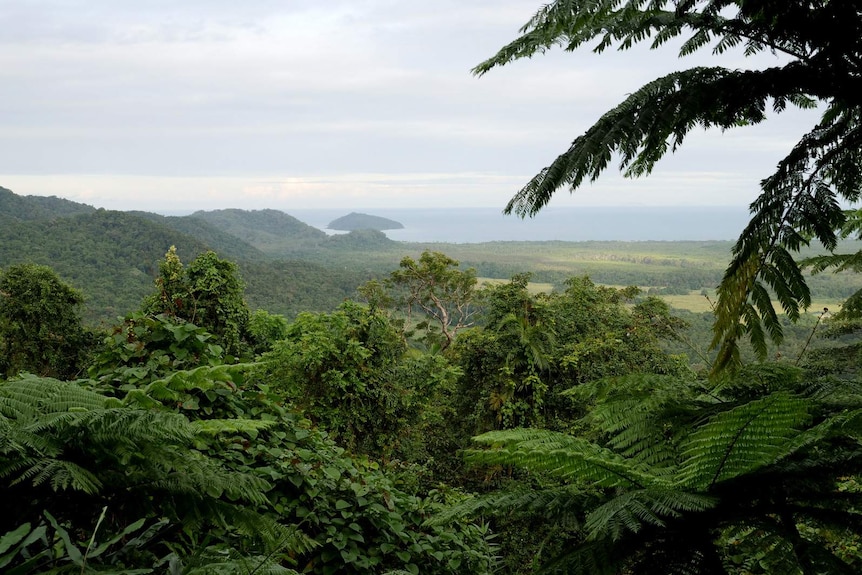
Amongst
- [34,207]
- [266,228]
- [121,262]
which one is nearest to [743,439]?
[121,262]

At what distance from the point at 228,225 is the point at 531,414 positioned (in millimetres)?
147059

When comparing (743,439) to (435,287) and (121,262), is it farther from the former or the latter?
(121,262)

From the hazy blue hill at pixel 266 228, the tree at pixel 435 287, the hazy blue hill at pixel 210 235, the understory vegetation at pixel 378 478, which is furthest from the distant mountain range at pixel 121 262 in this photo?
the hazy blue hill at pixel 266 228

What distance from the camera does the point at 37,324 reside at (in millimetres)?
17188

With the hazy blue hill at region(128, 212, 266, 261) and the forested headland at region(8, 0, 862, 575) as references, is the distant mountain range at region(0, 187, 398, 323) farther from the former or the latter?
the forested headland at region(8, 0, 862, 575)

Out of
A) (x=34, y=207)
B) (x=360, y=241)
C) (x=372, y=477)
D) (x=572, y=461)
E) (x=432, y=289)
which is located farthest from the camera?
(x=360, y=241)

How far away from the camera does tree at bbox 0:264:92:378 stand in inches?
654

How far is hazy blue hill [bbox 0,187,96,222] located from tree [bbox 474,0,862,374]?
85708 millimetres

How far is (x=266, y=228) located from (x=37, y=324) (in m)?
142

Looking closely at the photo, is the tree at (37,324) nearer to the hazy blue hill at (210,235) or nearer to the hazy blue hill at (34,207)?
the hazy blue hill at (34,207)

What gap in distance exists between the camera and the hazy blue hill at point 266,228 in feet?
445

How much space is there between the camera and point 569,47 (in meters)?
2.01

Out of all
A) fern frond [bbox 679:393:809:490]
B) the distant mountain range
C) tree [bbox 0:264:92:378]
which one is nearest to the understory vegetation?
fern frond [bbox 679:393:809:490]

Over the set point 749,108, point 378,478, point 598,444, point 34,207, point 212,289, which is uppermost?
point 34,207
